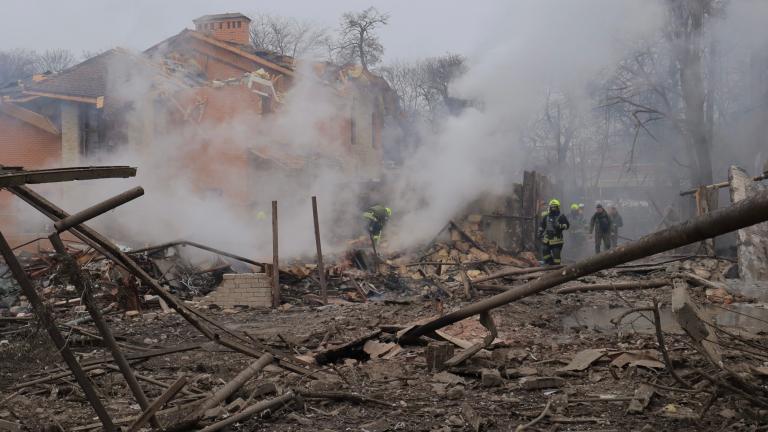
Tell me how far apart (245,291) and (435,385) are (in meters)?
6.57

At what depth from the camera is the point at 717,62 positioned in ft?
71.0

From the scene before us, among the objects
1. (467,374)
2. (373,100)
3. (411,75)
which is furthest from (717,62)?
(411,75)

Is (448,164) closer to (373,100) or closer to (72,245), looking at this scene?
(72,245)

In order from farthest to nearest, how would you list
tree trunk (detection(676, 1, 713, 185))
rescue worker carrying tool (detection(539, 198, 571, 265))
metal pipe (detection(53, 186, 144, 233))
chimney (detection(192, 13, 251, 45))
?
chimney (detection(192, 13, 251, 45)) → tree trunk (detection(676, 1, 713, 185)) → rescue worker carrying tool (detection(539, 198, 571, 265)) → metal pipe (detection(53, 186, 144, 233))

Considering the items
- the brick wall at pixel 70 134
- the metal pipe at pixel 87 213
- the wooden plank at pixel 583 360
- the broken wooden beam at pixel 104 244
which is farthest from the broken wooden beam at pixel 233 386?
the brick wall at pixel 70 134

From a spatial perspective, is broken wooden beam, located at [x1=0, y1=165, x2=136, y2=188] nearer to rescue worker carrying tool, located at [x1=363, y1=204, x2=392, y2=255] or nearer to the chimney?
rescue worker carrying tool, located at [x1=363, y1=204, x2=392, y2=255]

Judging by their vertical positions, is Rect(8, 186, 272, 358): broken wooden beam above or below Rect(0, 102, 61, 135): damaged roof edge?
→ below

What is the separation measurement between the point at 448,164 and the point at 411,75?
29161 mm

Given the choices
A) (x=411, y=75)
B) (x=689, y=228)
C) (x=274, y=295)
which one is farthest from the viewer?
(x=411, y=75)

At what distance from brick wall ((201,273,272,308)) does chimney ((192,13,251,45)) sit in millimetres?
20864

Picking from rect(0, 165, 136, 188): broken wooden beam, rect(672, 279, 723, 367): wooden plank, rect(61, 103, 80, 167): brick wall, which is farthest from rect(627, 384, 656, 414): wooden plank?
rect(61, 103, 80, 167): brick wall

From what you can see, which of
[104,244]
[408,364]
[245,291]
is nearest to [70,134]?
[245,291]

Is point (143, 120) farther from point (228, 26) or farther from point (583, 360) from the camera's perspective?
point (583, 360)

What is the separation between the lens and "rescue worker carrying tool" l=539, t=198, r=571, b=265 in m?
13.7
